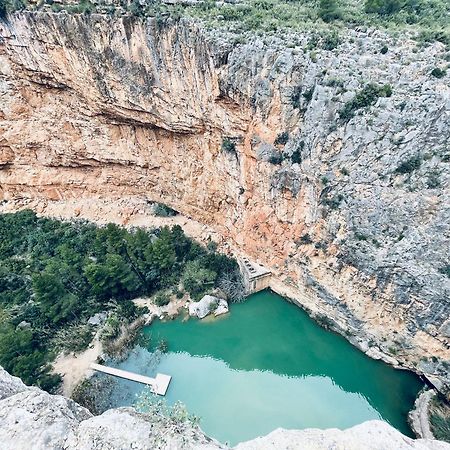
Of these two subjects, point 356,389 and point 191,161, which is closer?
point 356,389

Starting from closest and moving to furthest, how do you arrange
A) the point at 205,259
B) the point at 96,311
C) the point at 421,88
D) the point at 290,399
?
the point at 421,88 < the point at 290,399 < the point at 96,311 < the point at 205,259

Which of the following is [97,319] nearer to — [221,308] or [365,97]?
[221,308]

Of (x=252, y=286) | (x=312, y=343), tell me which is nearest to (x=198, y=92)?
(x=252, y=286)

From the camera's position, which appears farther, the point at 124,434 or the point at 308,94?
the point at 308,94

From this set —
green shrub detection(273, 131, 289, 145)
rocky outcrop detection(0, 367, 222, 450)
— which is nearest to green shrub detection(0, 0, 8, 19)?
green shrub detection(273, 131, 289, 145)

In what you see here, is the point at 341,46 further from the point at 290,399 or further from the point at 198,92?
the point at 290,399

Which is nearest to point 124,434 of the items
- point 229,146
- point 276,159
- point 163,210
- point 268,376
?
A: point 268,376

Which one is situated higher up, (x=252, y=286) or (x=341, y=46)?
(x=341, y=46)
